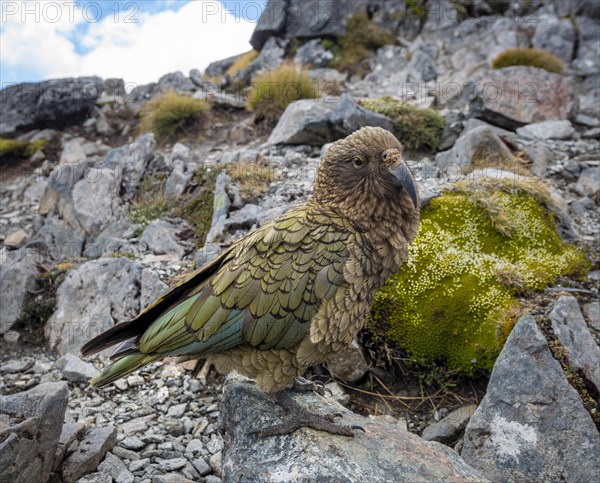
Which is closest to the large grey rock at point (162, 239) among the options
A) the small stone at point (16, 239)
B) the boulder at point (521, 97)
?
the small stone at point (16, 239)

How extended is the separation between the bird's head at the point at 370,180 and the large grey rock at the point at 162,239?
14.4 feet

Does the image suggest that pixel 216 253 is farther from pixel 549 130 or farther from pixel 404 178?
pixel 549 130

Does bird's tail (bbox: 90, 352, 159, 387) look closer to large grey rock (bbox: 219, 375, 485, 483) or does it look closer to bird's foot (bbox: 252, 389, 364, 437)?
large grey rock (bbox: 219, 375, 485, 483)

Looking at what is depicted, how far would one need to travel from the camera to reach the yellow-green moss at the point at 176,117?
1509 cm

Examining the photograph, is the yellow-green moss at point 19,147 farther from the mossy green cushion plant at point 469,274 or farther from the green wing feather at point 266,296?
the green wing feather at point 266,296

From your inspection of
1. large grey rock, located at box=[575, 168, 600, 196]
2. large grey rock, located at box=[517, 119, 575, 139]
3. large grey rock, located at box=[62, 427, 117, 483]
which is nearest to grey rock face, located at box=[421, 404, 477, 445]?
large grey rock, located at box=[62, 427, 117, 483]

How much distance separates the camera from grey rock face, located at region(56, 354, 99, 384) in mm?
6211

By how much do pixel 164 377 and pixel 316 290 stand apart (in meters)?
3.16

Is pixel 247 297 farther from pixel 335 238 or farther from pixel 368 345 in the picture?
pixel 368 345

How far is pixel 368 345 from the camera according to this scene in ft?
19.4

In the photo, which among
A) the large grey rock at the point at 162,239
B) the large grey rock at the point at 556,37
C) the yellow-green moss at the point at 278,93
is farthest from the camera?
the large grey rock at the point at 556,37

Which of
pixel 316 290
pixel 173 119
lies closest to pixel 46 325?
pixel 316 290

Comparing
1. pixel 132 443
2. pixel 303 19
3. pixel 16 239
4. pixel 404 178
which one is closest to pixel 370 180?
pixel 404 178

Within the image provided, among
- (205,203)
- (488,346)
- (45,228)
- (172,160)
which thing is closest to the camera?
(488,346)
